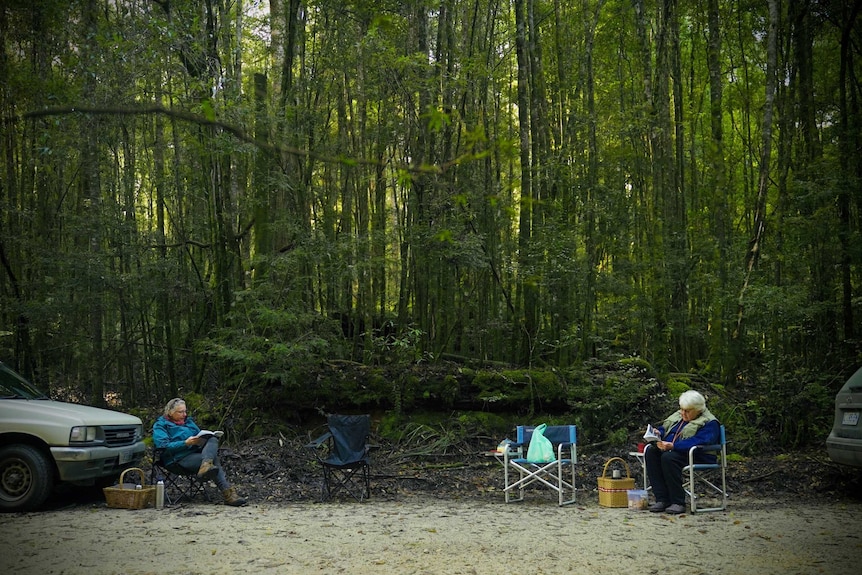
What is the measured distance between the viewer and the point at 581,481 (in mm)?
6859

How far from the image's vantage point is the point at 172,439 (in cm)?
603

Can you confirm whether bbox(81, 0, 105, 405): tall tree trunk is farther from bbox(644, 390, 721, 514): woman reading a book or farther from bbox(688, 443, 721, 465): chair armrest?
bbox(688, 443, 721, 465): chair armrest

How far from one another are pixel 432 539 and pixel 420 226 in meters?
4.73

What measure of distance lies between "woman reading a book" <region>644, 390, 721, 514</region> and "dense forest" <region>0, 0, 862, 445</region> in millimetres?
1880

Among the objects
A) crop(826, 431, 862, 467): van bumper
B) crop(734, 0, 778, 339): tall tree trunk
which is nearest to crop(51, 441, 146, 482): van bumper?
crop(826, 431, 862, 467): van bumper

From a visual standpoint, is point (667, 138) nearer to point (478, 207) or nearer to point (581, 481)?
point (478, 207)

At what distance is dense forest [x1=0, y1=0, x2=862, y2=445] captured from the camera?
8.01 metres

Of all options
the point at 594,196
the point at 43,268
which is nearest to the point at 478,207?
the point at 594,196

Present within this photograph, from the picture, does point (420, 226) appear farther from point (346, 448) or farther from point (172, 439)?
point (172, 439)

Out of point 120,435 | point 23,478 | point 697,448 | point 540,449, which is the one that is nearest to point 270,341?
point 120,435

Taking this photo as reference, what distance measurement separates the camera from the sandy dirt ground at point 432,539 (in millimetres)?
3807

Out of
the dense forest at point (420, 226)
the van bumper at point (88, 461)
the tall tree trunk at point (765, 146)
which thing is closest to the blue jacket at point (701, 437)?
the dense forest at point (420, 226)

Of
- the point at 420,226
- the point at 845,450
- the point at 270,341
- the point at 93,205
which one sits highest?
the point at 93,205

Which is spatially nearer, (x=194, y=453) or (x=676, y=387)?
(x=194, y=453)
